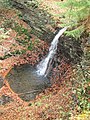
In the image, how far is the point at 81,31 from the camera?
1017cm

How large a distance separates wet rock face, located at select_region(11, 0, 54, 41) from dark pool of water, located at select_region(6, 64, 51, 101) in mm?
2345

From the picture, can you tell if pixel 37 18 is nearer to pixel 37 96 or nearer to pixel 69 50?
pixel 69 50

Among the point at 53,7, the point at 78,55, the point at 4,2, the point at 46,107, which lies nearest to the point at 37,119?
the point at 46,107

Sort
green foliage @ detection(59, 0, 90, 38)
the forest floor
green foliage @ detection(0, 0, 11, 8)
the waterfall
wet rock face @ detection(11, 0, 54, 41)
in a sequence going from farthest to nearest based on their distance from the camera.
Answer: green foliage @ detection(0, 0, 11, 8), wet rock face @ detection(11, 0, 54, 41), the waterfall, green foliage @ detection(59, 0, 90, 38), the forest floor

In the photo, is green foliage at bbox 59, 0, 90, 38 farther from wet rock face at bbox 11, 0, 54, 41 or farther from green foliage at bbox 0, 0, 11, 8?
green foliage at bbox 0, 0, 11, 8

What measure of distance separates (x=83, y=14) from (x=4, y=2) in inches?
304

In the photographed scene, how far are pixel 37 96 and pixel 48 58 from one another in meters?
3.13

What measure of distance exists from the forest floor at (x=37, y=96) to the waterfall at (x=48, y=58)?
1.59ft

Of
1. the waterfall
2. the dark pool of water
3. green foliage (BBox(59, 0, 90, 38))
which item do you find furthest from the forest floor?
green foliage (BBox(59, 0, 90, 38))

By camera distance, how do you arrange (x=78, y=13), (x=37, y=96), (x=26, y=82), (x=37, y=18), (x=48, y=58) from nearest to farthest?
(x=78, y=13) < (x=37, y=96) < (x=26, y=82) < (x=48, y=58) < (x=37, y=18)

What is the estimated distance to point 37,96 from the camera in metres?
10.5

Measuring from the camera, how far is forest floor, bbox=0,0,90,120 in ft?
27.3

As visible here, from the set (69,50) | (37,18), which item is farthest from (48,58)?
(37,18)

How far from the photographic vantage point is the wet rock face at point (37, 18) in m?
13.8
